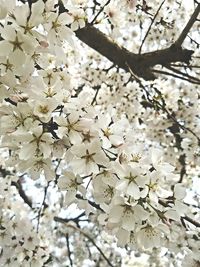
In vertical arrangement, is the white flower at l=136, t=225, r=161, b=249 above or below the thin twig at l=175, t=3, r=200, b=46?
below

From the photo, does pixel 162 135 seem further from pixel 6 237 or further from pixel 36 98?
pixel 36 98

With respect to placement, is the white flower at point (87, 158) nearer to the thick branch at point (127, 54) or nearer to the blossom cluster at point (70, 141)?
the blossom cluster at point (70, 141)

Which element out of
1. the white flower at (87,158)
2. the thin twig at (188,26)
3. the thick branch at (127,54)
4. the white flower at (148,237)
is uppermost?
the thin twig at (188,26)

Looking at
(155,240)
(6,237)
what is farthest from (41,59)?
(6,237)

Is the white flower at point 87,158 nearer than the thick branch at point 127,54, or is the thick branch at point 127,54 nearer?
the white flower at point 87,158

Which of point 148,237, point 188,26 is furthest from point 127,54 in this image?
point 148,237

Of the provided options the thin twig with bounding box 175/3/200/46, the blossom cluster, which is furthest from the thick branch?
the blossom cluster

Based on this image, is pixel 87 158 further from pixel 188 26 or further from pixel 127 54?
pixel 127 54

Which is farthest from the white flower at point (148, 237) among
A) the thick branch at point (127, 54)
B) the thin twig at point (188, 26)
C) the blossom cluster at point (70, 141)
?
the thick branch at point (127, 54)

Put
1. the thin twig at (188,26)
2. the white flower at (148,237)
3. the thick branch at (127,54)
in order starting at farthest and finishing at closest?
the thick branch at (127,54)
the thin twig at (188,26)
the white flower at (148,237)

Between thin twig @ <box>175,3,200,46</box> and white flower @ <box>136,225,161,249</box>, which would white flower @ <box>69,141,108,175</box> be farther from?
thin twig @ <box>175,3,200,46</box>

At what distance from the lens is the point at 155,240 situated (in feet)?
7.44

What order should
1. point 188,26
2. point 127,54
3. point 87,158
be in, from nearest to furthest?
point 87,158
point 188,26
point 127,54

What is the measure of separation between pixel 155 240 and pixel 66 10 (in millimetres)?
1265
